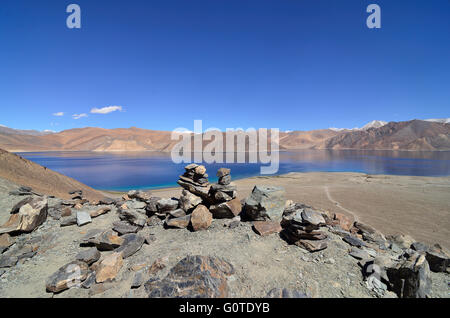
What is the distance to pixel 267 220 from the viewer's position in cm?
621

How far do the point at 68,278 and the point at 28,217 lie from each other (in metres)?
3.94

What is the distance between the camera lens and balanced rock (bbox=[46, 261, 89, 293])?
373cm

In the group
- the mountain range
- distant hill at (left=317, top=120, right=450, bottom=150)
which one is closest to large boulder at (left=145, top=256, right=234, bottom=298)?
the mountain range

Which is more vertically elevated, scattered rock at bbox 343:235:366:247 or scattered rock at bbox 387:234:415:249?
scattered rock at bbox 343:235:366:247

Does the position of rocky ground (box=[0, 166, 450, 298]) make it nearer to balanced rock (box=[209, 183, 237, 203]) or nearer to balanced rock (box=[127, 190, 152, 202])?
balanced rock (box=[209, 183, 237, 203])

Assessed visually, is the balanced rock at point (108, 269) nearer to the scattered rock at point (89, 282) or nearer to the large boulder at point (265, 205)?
the scattered rock at point (89, 282)

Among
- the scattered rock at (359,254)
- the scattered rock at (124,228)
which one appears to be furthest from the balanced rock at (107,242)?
the scattered rock at (359,254)

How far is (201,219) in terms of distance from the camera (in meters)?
6.17

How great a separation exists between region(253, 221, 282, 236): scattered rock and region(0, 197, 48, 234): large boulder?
286 inches

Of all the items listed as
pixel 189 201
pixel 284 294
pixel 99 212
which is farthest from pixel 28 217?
pixel 284 294

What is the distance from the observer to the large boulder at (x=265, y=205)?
20.6ft

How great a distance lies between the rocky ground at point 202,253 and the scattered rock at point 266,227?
31 millimetres

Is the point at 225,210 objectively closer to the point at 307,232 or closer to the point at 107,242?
the point at 307,232
